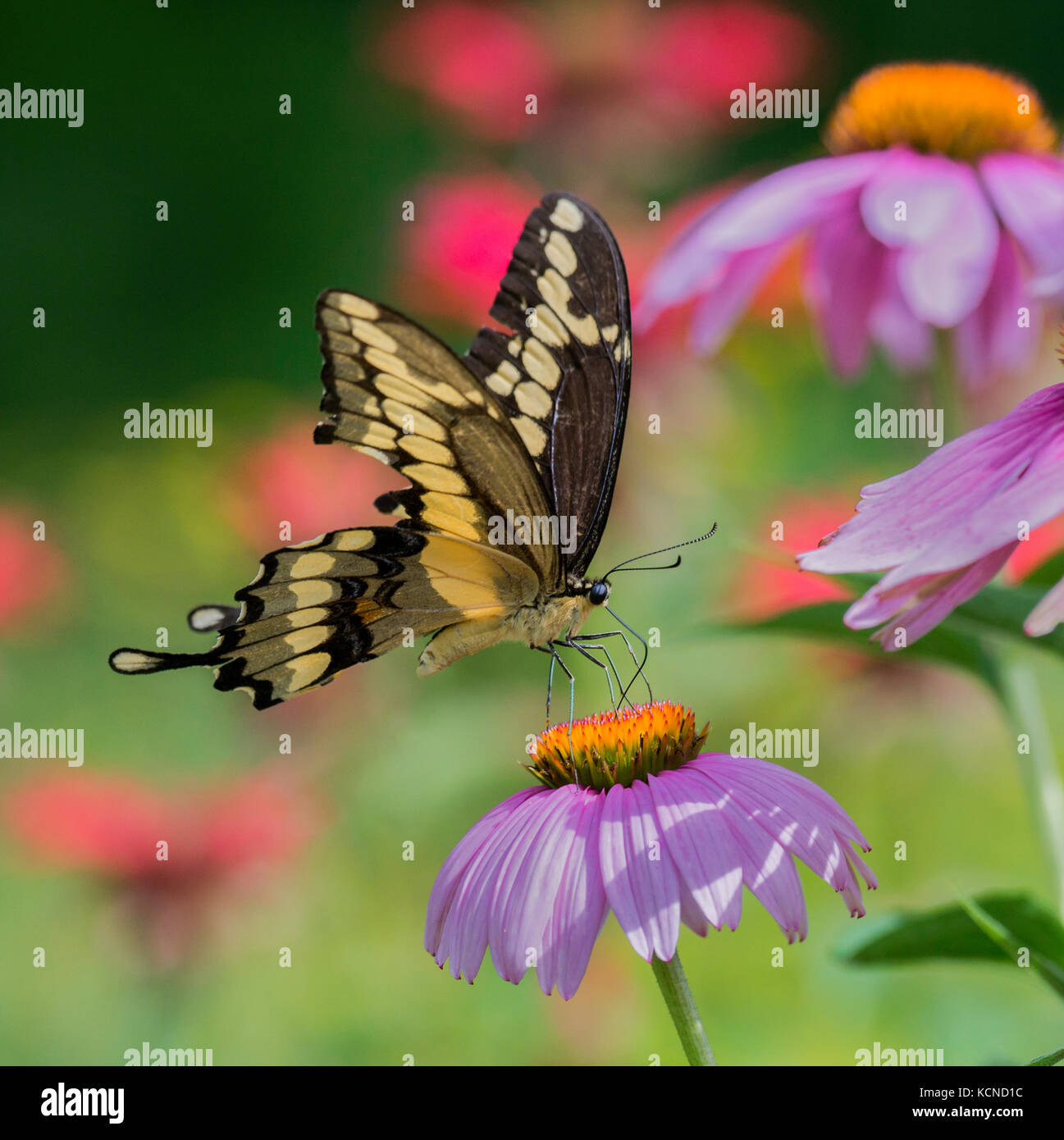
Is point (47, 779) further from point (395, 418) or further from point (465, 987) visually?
point (395, 418)

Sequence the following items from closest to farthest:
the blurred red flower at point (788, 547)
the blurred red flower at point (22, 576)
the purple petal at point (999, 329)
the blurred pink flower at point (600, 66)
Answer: the purple petal at point (999, 329)
the blurred red flower at point (788, 547)
the blurred red flower at point (22, 576)
the blurred pink flower at point (600, 66)

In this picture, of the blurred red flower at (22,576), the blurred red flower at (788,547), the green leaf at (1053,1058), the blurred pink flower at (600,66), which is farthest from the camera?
the blurred pink flower at (600,66)

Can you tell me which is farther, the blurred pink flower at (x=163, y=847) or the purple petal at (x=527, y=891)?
the blurred pink flower at (x=163, y=847)

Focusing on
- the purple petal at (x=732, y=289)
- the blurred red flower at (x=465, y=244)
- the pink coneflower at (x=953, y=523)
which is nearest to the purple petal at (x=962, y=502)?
the pink coneflower at (x=953, y=523)

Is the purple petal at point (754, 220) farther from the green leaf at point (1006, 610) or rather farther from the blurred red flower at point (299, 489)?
the blurred red flower at point (299, 489)

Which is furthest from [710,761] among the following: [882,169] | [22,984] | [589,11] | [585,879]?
[589,11]

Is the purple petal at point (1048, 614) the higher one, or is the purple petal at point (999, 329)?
the purple petal at point (999, 329)

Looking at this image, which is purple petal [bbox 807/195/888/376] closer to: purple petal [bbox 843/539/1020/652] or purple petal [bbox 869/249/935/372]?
purple petal [bbox 869/249/935/372]

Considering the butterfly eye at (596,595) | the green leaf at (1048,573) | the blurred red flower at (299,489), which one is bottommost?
the green leaf at (1048,573)
